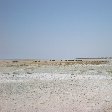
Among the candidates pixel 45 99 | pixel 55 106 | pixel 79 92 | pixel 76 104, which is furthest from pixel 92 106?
pixel 79 92

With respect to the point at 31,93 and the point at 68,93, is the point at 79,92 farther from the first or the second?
the point at 31,93

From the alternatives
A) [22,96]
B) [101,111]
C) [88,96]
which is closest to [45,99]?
[22,96]

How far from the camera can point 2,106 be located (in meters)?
14.6

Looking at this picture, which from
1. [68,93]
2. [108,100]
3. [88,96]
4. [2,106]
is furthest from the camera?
[68,93]

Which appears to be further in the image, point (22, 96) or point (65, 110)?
point (22, 96)

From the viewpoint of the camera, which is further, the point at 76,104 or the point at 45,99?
the point at 45,99

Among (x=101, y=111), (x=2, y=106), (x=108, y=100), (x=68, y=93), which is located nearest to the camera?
(x=101, y=111)

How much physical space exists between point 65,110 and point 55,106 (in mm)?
1055

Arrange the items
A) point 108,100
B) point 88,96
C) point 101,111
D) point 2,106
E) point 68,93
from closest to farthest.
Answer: point 101,111
point 2,106
point 108,100
point 88,96
point 68,93

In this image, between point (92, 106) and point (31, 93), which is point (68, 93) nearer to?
point (31, 93)

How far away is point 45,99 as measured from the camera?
16.6m

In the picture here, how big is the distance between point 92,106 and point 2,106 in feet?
16.4

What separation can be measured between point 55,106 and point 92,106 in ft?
6.79

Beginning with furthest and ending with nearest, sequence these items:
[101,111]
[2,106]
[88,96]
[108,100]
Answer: [88,96]
[108,100]
[2,106]
[101,111]
